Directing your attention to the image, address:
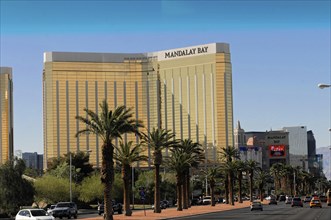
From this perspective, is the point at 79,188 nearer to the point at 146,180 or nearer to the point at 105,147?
the point at 146,180

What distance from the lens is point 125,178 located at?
7238cm

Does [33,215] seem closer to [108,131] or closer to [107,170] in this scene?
[107,170]

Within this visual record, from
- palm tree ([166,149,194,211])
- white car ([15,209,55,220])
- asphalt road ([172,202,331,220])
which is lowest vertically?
asphalt road ([172,202,331,220])

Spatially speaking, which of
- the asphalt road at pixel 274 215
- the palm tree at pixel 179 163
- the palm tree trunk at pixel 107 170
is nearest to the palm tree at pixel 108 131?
the palm tree trunk at pixel 107 170

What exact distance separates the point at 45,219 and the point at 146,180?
83.6 meters

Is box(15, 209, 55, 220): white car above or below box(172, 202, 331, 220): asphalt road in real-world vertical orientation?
above

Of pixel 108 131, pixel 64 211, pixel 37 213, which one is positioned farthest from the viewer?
pixel 64 211

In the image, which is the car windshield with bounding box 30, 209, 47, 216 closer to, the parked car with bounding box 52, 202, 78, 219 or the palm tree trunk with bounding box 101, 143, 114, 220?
the palm tree trunk with bounding box 101, 143, 114, 220

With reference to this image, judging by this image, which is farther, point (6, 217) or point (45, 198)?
point (45, 198)

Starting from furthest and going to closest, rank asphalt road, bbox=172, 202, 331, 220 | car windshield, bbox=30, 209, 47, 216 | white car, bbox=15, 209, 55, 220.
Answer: asphalt road, bbox=172, 202, 331, 220
car windshield, bbox=30, 209, 47, 216
white car, bbox=15, 209, 55, 220

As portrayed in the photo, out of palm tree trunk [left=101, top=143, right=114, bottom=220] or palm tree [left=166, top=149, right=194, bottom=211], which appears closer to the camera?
palm tree trunk [left=101, top=143, right=114, bottom=220]

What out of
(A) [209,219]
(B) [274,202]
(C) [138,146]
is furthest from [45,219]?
(B) [274,202]

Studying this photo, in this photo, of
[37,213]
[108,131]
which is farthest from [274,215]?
[37,213]

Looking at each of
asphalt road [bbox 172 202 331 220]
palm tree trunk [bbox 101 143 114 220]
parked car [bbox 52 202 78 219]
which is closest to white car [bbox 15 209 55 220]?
palm tree trunk [bbox 101 143 114 220]
